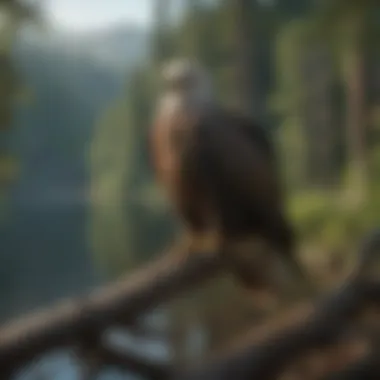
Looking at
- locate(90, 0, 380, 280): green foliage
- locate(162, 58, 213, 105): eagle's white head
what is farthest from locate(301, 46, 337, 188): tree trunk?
locate(162, 58, 213, 105): eagle's white head

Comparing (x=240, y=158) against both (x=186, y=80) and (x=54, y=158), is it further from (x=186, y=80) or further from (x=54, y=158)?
(x=54, y=158)

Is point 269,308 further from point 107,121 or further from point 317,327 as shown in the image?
point 107,121

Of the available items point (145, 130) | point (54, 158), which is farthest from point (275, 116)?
point (54, 158)

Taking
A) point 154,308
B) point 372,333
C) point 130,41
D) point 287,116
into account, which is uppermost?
point 130,41

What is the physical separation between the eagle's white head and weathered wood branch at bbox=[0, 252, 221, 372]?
196 millimetres

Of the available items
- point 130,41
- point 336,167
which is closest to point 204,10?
point 130,41

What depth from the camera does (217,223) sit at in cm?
109

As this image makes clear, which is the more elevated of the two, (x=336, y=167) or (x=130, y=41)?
(x=130, y=41)

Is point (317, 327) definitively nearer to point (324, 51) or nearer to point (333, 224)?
point (333, 224)

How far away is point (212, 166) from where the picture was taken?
1071 millimetres

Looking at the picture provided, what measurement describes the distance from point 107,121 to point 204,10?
0.60 feet

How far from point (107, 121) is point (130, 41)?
0.10m

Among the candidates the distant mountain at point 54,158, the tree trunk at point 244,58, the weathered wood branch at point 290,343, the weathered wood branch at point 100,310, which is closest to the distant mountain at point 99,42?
the distant mountain at point 54,158

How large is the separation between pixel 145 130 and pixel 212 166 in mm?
94
